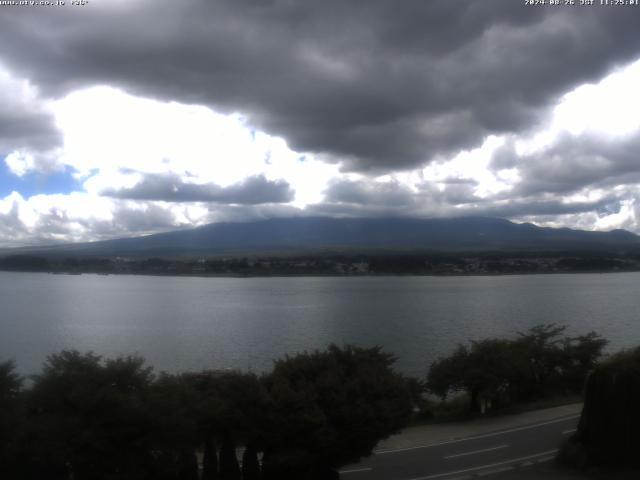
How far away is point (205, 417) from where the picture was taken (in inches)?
556

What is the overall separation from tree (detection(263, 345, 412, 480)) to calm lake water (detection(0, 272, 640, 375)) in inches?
770

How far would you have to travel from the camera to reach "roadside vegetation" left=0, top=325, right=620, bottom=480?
12.5 meters

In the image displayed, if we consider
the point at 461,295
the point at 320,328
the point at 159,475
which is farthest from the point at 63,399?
the point at 461,295

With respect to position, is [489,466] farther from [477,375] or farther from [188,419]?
[188,419]

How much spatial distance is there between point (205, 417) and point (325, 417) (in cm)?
264

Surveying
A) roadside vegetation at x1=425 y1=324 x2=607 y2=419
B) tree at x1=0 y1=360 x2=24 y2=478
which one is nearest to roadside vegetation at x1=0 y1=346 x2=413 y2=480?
tree at x1=0 y1=360 x2=24 y2=478

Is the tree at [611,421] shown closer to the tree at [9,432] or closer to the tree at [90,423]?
the tree at [90,423]

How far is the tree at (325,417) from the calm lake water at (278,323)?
64.2ft

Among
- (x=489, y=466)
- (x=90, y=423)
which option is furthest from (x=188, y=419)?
(x=489, y=466)

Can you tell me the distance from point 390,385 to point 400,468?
287cm

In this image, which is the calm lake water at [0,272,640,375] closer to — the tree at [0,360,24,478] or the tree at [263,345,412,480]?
the tree at [263,345,412,480]

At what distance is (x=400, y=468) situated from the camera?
1709cm

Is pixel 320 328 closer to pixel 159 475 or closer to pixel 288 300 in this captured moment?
pixel 288 300

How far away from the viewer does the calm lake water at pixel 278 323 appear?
42.3m
